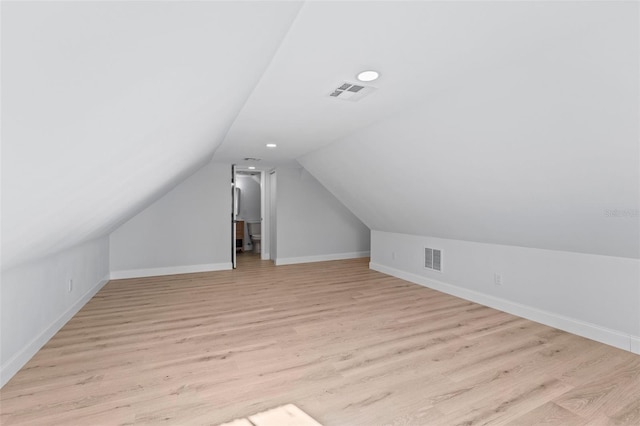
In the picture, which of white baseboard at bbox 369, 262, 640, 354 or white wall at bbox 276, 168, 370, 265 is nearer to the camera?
white baseboard at bbox 369, 262, 640, 354

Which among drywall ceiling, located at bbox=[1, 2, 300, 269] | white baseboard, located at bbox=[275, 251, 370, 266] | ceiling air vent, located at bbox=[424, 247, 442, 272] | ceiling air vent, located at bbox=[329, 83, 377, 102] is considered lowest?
white baseboard, located at bbox=[275, 251, 370, 266]

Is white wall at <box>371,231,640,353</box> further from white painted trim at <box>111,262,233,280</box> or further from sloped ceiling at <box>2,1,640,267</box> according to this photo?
white painted trim at <box>111,262,233,280</box>

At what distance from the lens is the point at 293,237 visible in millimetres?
7109

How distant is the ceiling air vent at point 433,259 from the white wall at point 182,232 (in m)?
3.91

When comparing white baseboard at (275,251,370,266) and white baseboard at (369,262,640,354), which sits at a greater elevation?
white baseboard at (275,251,370,266)

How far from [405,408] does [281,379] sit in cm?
90

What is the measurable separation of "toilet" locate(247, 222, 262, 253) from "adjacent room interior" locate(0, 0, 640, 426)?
13.2 ft

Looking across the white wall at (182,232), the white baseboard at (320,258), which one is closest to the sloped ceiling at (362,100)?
the white wall at (182,232)

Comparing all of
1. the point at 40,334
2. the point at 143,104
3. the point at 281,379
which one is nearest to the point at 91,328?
the point at 40,334

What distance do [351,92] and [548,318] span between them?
126 inches

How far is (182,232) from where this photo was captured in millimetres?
6129

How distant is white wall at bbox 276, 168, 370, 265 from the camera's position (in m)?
7.04

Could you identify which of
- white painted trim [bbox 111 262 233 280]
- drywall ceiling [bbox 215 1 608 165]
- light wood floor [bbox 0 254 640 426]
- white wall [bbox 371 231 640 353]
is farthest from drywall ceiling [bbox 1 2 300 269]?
white painted trim [bbox 111 262 233 280]

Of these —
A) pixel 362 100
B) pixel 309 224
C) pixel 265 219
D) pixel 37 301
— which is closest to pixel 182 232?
pixel 265 219
